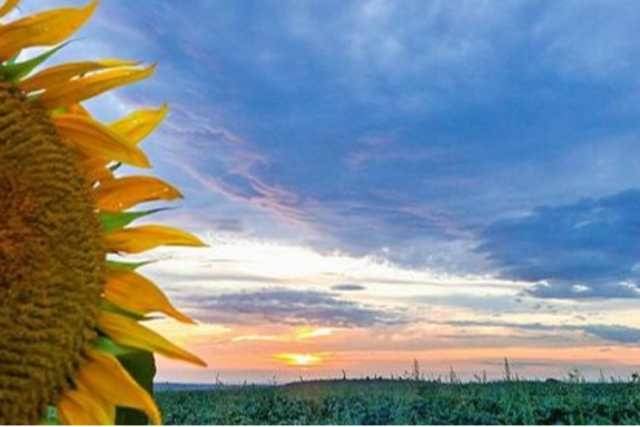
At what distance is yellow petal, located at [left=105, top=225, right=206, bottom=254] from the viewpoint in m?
5.01

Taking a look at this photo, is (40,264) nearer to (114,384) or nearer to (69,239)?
(69,239)

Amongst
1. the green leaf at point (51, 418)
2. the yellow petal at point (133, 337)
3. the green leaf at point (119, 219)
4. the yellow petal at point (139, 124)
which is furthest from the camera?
the yellow petal at point (139, 124)

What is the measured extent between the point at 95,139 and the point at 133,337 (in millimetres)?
908

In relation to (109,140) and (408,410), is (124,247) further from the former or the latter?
(408,410)

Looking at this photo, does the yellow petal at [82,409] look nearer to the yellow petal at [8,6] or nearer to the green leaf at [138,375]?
the green leaf at [138,375]

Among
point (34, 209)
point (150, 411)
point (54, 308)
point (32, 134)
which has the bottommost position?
point (150, 411)

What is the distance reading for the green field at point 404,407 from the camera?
6.59 meters

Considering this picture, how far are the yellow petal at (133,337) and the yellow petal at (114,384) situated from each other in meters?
0.13

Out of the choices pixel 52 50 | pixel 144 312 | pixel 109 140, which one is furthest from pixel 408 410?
pixel 52 50

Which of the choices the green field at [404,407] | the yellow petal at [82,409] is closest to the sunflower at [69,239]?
the yellow petal at [82,409]

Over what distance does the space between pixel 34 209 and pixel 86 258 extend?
31cm

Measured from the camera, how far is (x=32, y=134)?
4.64m

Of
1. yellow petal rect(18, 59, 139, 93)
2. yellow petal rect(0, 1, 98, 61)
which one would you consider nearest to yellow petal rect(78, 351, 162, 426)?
yellow petal rect(18, 59, 139, 93)

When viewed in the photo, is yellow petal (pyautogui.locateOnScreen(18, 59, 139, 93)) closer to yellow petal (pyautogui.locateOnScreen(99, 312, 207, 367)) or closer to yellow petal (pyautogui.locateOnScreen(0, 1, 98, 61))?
yellow petal (pyautogui.locateOnScreen(0, 1, 98, 61))
